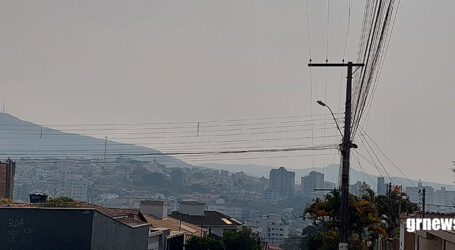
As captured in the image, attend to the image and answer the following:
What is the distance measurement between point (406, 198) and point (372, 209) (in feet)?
44.6

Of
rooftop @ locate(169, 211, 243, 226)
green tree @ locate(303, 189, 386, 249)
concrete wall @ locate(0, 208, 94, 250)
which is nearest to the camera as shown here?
concrete wall @ locate(0, 208, 94, 250)

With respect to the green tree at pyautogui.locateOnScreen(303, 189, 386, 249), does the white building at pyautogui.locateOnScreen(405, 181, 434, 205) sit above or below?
above

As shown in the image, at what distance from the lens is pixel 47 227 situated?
3909 cm

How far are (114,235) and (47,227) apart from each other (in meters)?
5.03

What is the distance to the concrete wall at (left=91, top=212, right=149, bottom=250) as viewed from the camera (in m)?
39.9

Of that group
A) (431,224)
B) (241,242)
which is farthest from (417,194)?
(431,224)

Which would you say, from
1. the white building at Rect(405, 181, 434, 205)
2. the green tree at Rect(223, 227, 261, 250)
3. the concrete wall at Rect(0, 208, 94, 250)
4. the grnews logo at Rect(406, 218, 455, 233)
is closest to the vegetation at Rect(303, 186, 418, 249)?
the white building at Rect(405, 181, 434, 205)

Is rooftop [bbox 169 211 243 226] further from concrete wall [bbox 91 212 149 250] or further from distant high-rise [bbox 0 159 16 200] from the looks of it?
concrete wall [bbox 91 212 149 250]

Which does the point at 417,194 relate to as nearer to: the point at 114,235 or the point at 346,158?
the point at 114,235

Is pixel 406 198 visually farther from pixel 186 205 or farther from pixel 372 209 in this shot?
pixel 186 205

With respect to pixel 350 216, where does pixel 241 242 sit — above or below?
below

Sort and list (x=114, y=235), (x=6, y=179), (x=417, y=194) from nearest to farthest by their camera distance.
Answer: (x=114, y=235) < (x=417, y=194) < (x=6, y=179)

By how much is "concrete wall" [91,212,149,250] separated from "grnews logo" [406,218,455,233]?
1653 cm

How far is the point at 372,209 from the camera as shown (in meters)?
41.0
